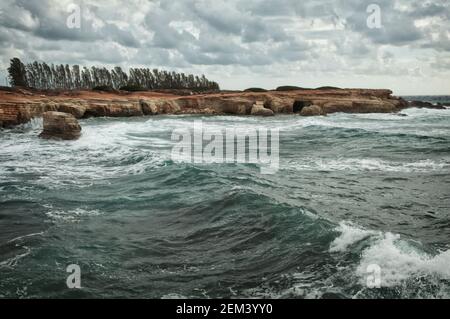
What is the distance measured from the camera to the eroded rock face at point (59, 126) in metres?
21.1

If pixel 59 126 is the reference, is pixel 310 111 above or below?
above

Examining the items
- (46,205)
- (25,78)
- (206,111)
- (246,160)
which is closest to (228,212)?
(46,205)

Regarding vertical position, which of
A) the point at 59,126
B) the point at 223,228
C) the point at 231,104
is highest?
the point at 231,104

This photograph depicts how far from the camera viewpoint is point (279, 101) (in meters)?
50.5

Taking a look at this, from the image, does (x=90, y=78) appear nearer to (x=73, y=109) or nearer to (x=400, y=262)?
(x=73, y=109)

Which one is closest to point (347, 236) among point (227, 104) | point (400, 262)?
point (400, 262)

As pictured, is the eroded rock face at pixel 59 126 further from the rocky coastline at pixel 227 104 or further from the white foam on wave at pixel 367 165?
the rocky coastline at pixel 227 104

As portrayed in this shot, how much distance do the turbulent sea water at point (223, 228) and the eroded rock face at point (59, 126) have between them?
252 inches

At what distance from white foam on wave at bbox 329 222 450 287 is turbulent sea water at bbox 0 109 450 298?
0.07 feet

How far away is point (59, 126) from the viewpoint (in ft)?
69.2

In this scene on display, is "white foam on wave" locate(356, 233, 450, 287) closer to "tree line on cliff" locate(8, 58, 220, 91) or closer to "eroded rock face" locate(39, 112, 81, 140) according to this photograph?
"eroded rock face" locate(39, 112, 81, 140)

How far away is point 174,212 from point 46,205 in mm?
2972

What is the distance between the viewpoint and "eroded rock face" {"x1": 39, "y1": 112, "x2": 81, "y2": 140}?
830 inches

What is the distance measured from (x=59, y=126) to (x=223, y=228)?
16116 mm
